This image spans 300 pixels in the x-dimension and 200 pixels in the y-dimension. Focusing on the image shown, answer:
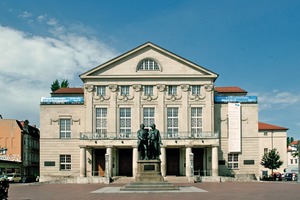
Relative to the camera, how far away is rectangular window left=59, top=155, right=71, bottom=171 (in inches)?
2452

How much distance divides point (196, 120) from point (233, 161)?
7.37 metres

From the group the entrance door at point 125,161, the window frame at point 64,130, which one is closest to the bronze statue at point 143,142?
the entrance door at point 125,161

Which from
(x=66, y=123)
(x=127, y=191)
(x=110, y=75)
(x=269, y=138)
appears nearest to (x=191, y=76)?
(x=110, y=75)

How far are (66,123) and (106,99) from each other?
20.9ft

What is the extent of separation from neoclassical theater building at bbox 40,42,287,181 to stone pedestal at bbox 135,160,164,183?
27.6 metres

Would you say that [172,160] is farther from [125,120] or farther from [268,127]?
[268,127]

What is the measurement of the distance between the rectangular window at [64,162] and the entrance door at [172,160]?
43.3 feet

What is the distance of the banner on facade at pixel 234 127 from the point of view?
6209 centimetres

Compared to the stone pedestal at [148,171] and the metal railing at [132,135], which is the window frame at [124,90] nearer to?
the metal railing at [132,135]

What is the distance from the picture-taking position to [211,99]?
62.2 m

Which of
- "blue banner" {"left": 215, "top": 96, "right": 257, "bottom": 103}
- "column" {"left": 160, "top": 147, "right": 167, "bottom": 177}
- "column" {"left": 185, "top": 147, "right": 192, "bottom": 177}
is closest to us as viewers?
"column" {"left": 185, "top": 147, "right": 192, "bottom": 177}

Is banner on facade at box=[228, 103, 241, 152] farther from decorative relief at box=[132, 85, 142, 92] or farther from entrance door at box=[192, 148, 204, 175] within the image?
decorative relief at box=[132, 85, 142, 92]

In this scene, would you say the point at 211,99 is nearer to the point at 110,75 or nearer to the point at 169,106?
the point at 169,106

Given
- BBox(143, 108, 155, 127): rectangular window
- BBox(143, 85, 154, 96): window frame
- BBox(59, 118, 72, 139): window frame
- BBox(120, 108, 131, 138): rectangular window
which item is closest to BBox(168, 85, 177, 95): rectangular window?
BBox(143, 85, 154, 96): window frame
